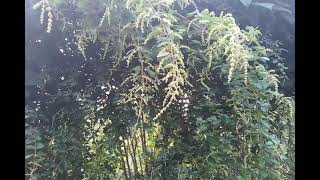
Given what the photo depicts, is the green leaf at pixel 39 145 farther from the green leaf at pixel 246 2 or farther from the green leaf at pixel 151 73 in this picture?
the green leaf at pixel 246 2

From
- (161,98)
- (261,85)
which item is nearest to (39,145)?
(161,98)

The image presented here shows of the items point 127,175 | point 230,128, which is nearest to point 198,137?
point 230,128

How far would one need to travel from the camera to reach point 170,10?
877mm

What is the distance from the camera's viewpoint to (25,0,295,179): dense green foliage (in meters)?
0.86

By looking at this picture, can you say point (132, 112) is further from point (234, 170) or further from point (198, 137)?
point (234, 170)

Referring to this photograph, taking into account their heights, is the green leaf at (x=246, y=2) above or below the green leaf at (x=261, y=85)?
above

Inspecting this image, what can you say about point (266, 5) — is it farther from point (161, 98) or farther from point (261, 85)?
point (161, 98)

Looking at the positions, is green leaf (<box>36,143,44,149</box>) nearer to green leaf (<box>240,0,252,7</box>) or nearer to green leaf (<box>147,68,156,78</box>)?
green leaf (<box>147,68,156,78</box>)

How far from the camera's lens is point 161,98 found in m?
0.89

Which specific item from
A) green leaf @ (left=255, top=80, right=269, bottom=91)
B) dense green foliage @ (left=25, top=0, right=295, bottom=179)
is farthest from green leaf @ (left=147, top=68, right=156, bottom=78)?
green leaf @ (left=255, top=80, right=269, bottom=91)

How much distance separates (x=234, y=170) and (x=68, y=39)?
0.47 meters

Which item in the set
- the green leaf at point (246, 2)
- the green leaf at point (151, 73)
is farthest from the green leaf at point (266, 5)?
the green leaf at point (151, 73)

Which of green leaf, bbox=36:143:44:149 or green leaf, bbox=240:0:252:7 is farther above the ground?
green leaf, bbox=240:0:252:7

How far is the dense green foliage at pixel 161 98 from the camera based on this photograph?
A: 33.9 inches
